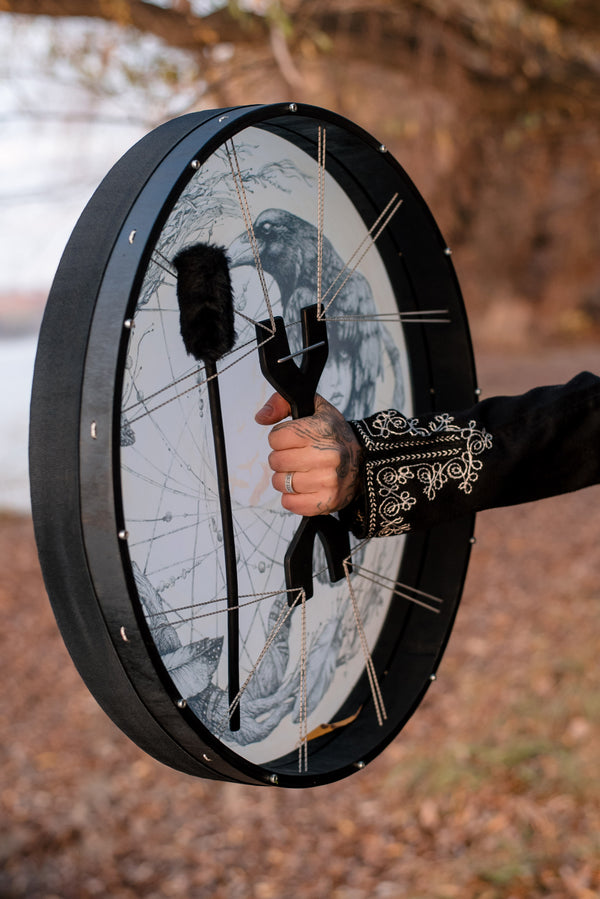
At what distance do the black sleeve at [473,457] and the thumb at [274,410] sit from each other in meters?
0.09

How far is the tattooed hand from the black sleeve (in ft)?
0.09

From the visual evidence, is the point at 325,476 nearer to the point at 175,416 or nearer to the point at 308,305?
the point at 175,416

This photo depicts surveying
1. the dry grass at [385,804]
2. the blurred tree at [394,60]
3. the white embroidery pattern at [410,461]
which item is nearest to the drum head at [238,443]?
the white embroidery pattern at [410,461]

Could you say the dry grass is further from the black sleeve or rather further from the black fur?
the black fur

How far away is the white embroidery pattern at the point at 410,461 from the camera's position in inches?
44.6

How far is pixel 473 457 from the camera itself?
1.17 m

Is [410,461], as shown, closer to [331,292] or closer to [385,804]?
[331,292]

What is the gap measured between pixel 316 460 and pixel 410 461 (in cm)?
15

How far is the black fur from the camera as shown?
107 cm

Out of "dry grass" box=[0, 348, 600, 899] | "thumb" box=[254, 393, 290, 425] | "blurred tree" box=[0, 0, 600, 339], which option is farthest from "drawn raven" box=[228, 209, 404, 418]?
"dry grass" box=[0, 348, 600, 899]

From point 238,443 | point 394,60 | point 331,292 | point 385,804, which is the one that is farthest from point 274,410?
point 394,60

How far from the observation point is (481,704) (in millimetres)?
3885

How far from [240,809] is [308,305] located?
298 cm

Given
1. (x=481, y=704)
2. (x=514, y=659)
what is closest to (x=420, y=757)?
(x=481, y=704)
